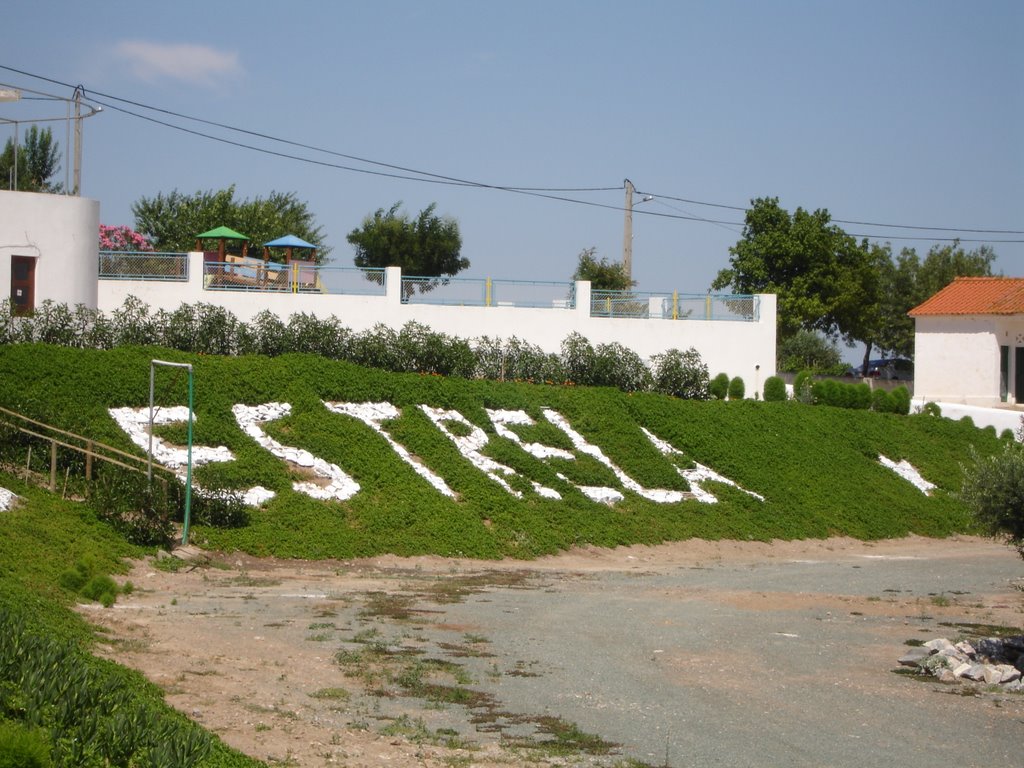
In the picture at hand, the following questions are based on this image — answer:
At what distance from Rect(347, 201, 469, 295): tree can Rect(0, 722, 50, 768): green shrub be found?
193ft

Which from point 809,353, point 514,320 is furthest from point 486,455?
point 809,353

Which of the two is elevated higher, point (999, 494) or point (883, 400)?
point (883, 400)

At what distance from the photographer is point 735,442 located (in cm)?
3391

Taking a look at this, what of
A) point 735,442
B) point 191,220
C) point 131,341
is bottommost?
point 735,442

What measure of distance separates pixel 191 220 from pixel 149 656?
5276 cm

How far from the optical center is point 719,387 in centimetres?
3841

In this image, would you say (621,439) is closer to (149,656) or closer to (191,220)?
(149,656)

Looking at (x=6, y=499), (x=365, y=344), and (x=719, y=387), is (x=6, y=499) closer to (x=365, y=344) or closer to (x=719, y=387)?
(x=365, y=344)

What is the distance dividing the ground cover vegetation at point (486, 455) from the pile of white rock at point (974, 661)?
376 inches

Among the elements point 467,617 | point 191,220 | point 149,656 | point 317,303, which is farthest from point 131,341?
point 191,220

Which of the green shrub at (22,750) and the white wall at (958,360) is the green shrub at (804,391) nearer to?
the white wall at (958,360)

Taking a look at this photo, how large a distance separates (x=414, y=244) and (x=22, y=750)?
196ft

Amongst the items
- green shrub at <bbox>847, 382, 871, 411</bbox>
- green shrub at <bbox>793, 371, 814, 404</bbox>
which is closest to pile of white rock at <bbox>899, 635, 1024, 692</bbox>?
green shrub at <bbox>793, 371, 814, 404</bbox>

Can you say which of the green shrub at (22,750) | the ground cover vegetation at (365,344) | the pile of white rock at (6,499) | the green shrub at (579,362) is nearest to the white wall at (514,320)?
the ground cover vegetation at (365,344)
